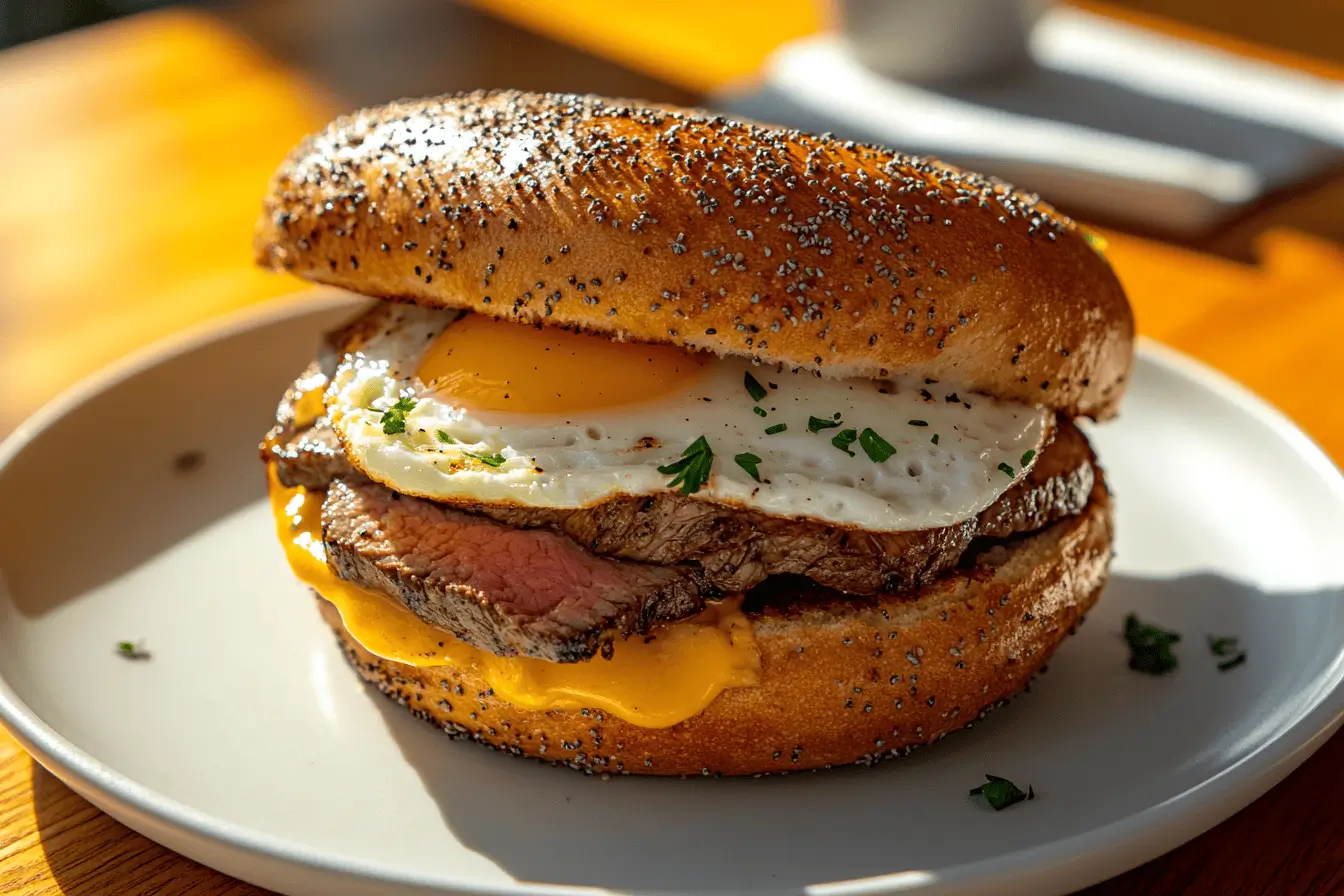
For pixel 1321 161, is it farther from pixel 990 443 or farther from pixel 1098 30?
pixel 990 443

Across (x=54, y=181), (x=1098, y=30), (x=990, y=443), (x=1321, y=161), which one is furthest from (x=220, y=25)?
(x=990, y=443)

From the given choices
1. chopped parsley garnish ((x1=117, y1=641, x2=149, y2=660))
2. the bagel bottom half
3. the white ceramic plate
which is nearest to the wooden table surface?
the white ceramic plate

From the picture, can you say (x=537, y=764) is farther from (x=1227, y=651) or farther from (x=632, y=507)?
(x=1227, y=651)

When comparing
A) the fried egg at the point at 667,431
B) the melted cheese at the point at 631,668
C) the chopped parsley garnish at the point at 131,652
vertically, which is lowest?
the chopped parsley garnish at the point at 131,652

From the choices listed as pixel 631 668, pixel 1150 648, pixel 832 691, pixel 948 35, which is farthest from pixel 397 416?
pixel 948 35

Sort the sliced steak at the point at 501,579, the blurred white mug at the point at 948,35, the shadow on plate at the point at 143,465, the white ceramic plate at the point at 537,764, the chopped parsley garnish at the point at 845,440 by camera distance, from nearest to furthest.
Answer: the white ceramic plate at the point at 537,764 < the sliced steak at the point at 501,579 < the chopped parsley garnish at the point at 845,440 < the shadow on plate at the point at 143,465 < the blurred white mug at the point at 948,35

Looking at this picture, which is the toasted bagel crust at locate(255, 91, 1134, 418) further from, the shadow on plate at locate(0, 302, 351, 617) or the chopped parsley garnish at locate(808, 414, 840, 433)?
the shadow on plate at locate(0, 302, 351, 617)

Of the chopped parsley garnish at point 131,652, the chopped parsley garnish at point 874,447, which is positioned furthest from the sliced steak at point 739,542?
the chopped parsley garnish at point 131,652

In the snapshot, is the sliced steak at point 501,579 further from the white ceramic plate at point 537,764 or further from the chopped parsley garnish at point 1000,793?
the chopped parsley garnish at point 1000,793
